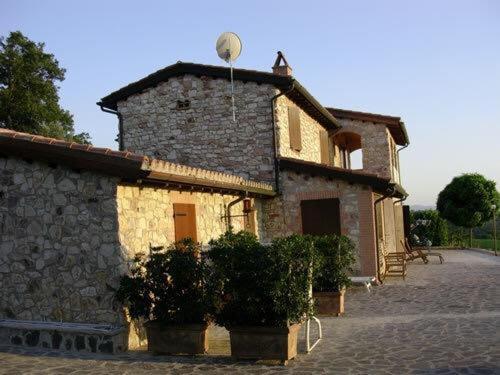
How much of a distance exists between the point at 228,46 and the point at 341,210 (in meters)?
5.32

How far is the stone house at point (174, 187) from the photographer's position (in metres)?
7.20

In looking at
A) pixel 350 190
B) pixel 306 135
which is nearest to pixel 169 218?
pixel 350 190

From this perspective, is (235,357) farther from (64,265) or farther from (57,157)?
(57,157)

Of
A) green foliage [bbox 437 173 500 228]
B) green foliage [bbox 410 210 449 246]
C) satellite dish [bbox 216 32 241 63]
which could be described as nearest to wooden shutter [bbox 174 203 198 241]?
satellite dish [bbox 216 32 241 63]

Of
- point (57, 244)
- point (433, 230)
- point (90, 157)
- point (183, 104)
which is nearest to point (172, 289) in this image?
point (57, 244)

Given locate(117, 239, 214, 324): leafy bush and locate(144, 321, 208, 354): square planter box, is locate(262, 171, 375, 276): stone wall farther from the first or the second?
locate(144, 321, 208, 354): square planter box

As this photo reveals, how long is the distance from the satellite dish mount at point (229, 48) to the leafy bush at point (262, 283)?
784 cm

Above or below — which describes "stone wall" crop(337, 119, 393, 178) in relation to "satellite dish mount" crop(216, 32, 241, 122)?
below

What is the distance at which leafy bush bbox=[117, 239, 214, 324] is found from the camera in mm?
6621

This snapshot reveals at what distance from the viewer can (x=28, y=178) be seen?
25.1ft

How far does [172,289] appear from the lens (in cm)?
672

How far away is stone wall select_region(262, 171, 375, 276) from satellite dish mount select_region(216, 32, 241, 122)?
100 inches

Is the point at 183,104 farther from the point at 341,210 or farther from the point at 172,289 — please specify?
A: the point at 172,289

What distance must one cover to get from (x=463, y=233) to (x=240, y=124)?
21.5 metres
